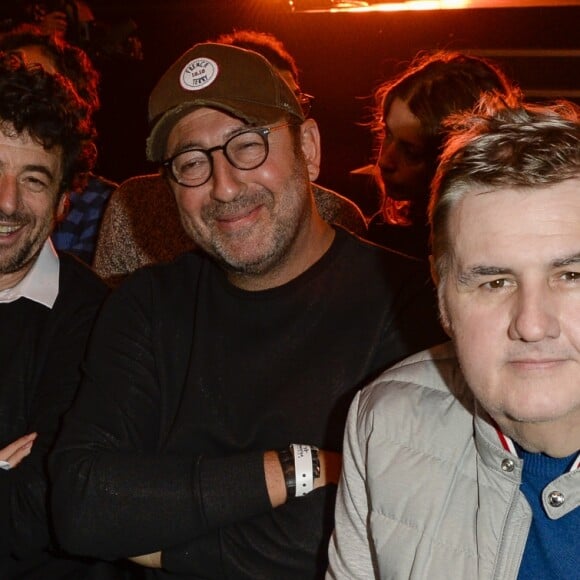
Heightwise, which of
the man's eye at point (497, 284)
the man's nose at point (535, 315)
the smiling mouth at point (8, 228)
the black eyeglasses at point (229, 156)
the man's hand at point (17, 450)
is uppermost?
the black eyeglasses at point (229, 156)

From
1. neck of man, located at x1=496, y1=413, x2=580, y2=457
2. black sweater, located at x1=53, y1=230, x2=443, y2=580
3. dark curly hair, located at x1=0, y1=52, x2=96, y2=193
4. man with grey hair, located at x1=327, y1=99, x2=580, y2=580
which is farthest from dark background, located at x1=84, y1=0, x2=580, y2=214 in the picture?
neck of man, located at x1=496, y1=413, x2=580, y2=457

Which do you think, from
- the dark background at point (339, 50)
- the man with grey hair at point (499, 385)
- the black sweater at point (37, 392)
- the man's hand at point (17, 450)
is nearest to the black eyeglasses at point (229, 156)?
the black sweater at point (37, 392)

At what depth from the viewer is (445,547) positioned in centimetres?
143

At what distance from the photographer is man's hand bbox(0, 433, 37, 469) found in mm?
2035

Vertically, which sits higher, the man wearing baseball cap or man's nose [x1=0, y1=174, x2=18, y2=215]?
man's nose [x1=0, y1=174, x2=18, y2=215]

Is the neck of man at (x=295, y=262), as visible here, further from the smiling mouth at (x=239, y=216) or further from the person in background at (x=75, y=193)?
the person in background at (x=75, y=193)

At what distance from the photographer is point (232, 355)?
6.45ft

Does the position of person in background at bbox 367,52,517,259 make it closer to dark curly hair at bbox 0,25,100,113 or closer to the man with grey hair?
the man with grey hair

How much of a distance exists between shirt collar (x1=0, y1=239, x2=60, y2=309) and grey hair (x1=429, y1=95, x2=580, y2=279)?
1.17 m

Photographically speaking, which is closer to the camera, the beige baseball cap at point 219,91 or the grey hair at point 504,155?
the grey hair at point 504,155

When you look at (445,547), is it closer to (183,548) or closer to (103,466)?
(183,548)

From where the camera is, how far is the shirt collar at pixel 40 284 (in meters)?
2.26

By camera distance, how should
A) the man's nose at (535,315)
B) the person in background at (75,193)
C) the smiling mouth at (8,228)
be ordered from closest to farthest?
the man's nose at (535,315)
the smiling mouth at (8,228)
the person in background at (75,193)

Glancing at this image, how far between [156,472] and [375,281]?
64 centimetres
